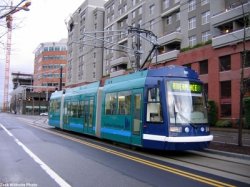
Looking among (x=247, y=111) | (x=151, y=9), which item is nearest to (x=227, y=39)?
(x=247, y=111)

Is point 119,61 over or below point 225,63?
over

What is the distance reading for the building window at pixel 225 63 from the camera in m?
43.7

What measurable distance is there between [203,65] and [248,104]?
10.6m

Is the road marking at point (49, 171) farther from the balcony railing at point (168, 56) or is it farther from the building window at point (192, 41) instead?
the building window at point (192, 41)

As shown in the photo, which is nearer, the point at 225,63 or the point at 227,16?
the point at 227,16

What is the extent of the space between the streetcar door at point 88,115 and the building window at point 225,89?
24790 mm

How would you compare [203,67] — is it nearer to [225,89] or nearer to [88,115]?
[225,89]

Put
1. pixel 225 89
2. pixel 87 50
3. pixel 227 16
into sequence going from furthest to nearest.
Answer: pixel 87 50 < pixel 225 89 < pixel 227 16

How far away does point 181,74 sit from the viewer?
1500 centimetres

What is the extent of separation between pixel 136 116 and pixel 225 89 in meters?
30.6

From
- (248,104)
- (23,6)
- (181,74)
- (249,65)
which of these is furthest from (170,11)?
(23,6)

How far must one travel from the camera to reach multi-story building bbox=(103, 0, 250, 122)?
1655 inches

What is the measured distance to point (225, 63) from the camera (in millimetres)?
44250

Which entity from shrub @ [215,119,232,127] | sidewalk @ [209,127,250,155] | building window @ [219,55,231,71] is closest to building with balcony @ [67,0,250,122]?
building window @ [219,55,231,71]
